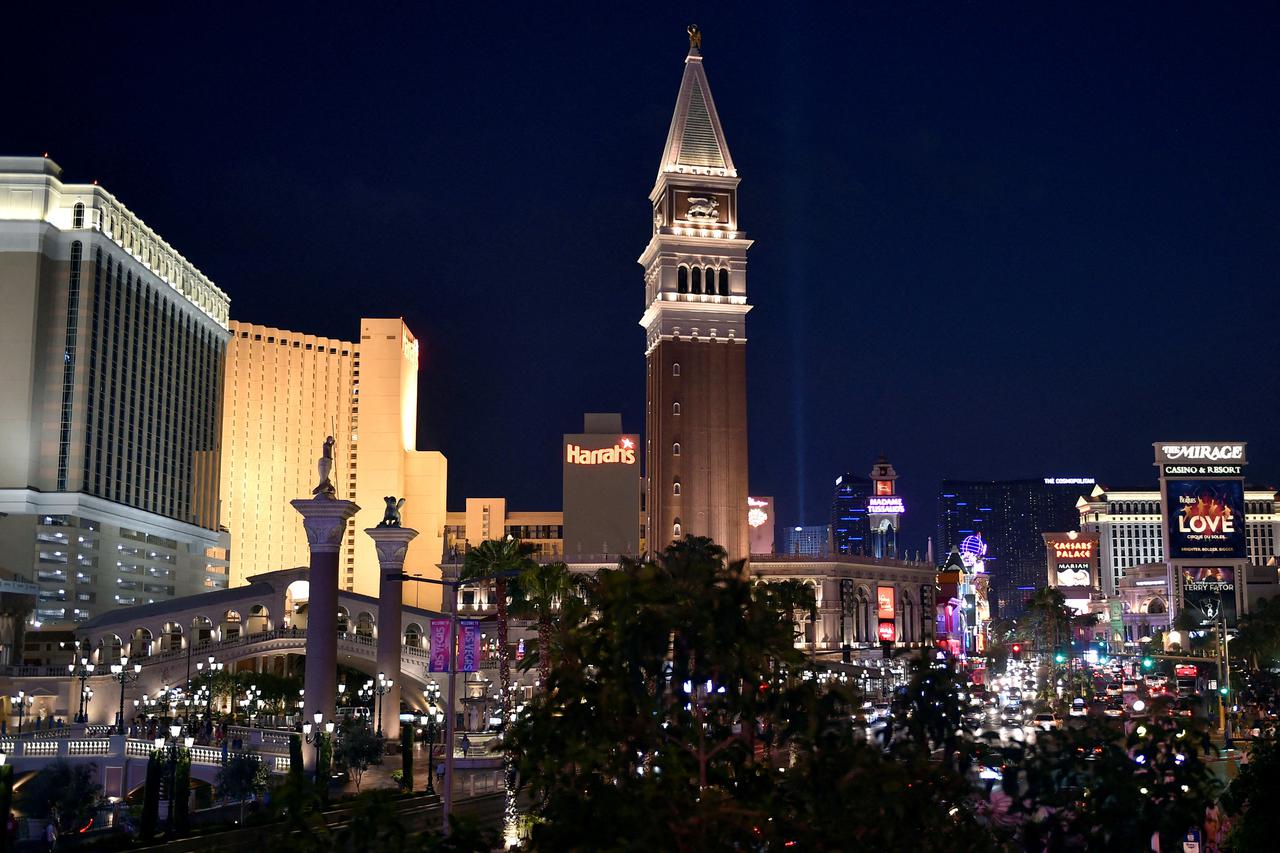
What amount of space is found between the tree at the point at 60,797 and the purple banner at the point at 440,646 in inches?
482

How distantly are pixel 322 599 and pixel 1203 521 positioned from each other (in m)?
120

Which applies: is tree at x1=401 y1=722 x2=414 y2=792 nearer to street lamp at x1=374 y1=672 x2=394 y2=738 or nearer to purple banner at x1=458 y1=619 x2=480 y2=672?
purple banner at x1=458 y1=619 x2=480 y2=672

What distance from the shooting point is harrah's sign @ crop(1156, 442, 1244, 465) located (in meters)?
149

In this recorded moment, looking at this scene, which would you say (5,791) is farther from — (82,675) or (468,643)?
(82,675)

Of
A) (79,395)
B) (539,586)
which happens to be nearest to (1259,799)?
(539,586)

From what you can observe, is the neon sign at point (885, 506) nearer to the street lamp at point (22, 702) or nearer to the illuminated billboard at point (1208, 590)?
the illuminated billboard at point (1208, 590)

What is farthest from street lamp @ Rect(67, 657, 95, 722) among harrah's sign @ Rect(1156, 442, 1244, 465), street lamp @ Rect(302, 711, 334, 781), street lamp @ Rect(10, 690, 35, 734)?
harrah's sign @ Rect(1156, 442, 1244, 465)

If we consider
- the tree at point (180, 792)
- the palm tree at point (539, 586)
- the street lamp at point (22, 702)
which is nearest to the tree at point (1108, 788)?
the tree at point (180, 792)

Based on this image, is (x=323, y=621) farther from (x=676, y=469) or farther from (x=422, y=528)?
(x=422, y=528)

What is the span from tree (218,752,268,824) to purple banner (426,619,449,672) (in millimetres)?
7320

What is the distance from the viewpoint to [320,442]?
6594 inches

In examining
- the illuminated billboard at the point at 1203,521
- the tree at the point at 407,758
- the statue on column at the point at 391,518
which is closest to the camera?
the tree at the point at 407,758

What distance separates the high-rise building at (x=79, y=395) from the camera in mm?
110062

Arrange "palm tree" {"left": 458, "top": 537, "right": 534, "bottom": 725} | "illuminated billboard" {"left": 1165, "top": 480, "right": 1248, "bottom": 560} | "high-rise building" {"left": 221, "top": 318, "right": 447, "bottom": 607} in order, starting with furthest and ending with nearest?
"high-rise building" {"left": 221, "top": 318, "right": 447, "bottom": 607} → "illuminated billboard" {"left": 1165, "top": 480, "right": 1248, "bottom": 560} → "palm tree" {"left": 458, "top": 537, "right": 534, "bottom": 725}
